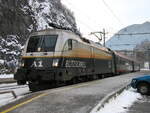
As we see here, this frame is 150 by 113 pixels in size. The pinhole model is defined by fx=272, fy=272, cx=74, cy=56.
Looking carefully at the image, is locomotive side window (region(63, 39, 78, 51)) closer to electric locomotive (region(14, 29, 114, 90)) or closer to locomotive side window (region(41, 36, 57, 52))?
electric locomotive (region(14, 29, 114, 90))

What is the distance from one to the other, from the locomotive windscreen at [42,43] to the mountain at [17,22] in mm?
29408

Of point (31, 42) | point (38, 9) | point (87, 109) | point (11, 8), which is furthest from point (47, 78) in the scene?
point (38, 9)

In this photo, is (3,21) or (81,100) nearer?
(81,100)

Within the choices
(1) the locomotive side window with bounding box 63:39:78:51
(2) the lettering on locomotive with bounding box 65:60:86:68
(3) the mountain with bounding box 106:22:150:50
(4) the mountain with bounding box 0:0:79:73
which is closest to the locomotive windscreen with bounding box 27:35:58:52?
(1) the locomotive side window with bounding box 63:39:78:51

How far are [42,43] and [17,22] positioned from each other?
145 feet

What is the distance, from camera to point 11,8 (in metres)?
58.1

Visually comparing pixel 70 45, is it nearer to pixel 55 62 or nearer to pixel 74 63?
pixel 74 63

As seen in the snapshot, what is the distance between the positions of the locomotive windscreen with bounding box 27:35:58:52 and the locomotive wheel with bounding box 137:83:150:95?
5.09m

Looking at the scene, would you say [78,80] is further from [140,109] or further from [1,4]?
[1,4]

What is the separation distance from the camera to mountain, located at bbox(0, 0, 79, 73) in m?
52.2

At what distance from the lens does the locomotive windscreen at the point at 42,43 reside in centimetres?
1530

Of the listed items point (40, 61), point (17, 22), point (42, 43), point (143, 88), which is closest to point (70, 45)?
A: point (42, 43)

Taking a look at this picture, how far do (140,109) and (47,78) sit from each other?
588cm

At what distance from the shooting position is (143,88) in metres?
14.1
